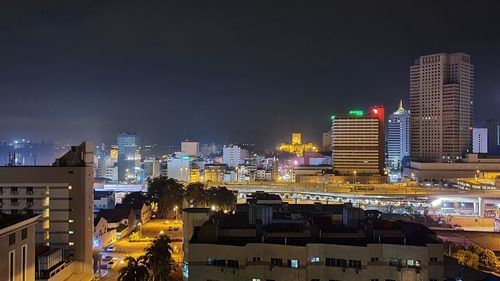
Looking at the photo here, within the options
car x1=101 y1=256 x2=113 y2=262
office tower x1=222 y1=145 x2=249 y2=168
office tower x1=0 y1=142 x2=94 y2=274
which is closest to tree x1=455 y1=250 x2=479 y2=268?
office tower x1=0 y1=142 x2=94 y2=274

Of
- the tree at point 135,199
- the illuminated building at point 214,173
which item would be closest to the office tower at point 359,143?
the illuminated building at point 214,173

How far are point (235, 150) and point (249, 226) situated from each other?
411 feet

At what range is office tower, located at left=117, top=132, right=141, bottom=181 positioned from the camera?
412 ft

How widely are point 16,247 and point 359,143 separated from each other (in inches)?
2872

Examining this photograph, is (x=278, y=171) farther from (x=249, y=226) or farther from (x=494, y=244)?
(x=249, y=226)

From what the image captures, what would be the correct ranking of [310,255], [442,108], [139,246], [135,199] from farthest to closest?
Result: [442,108], [135,199], [139,246], [310,255]

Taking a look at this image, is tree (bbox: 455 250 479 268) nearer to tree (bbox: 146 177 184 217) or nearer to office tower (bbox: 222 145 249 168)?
tree (bbox: 146 177 184 217)

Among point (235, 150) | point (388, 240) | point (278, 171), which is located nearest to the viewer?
point (388, 240)

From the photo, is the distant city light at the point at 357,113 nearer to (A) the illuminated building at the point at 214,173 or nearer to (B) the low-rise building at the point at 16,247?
(A) the illuminated building at the point at 214,173

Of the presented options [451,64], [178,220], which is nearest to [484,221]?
[178,220]

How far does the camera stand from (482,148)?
112 metres

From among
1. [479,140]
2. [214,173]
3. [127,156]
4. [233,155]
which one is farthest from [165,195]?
[233,155]

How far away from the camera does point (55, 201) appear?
954 inches

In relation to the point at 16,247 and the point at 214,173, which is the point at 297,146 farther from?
the point at 16,247
